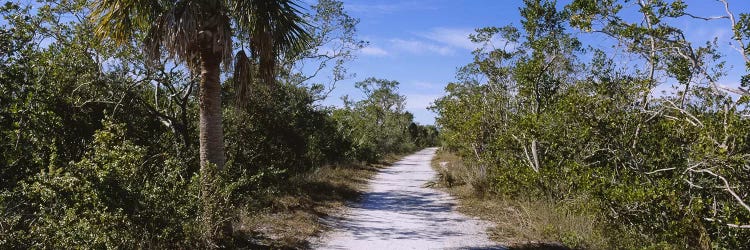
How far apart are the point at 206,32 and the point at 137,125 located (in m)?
3.56

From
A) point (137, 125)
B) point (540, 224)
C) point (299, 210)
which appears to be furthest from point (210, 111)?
point (540, 224)

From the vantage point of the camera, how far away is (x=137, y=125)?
8711 mm

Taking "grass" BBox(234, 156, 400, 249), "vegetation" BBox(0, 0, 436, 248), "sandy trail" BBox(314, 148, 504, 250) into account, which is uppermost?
"vegetation" BBox(0, 0, 436, 248)

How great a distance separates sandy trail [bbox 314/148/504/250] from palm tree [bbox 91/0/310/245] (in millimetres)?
2806

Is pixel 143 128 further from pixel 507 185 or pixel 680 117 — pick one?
pixel 680 117

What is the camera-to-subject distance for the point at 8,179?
556 cm

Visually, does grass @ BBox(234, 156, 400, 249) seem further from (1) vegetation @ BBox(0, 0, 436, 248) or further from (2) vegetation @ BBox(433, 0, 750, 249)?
(2) vegetation @ BBox(433, 0, 750, 249)

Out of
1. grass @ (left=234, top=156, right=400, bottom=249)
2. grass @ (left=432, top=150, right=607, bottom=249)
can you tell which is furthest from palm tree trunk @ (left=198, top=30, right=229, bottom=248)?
grass @ (left=432, top=150, right=607, bottom=249)

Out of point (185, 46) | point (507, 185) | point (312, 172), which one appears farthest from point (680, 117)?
point (312, 172)

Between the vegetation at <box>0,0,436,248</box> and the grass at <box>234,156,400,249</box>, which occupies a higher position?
the vegetation at <box>0,0,436,248</box>

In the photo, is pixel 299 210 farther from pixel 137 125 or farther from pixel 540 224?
pixel 540 224

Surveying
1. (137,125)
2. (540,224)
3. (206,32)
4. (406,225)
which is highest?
(206,32)

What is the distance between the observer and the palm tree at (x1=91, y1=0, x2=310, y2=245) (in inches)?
244

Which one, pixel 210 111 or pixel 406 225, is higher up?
pixel 210 111
